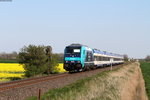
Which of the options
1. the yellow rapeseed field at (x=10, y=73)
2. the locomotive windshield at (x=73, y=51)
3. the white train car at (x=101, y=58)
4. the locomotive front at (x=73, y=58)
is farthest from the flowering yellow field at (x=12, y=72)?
the white train car at (x=101, y=58)

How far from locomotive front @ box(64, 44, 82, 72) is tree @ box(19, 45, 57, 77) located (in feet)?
8.48

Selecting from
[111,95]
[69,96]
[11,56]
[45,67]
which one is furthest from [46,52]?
[11,56]

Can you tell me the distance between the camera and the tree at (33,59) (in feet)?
102

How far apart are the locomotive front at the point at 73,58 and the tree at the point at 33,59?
2.59 meters

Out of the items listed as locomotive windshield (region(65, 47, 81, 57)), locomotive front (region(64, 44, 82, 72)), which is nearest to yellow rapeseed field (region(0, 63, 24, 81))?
locomotive front (region(64, 44, 82, 72))

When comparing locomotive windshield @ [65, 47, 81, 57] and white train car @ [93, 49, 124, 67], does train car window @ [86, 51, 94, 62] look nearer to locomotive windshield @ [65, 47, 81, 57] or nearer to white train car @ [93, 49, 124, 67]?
white train car @ [93, 49, 124, 67]

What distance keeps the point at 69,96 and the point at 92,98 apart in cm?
142

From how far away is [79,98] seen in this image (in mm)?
13789

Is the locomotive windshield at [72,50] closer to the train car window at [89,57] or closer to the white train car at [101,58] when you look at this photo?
the train car window at [89,57]

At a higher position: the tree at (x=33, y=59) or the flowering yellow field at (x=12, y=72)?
the tree at (x=33, y=59)

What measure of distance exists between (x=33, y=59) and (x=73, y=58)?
4438 millimetres

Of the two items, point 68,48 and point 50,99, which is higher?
point 68,48

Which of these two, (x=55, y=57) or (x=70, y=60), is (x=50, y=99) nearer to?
(x=70, y=60)

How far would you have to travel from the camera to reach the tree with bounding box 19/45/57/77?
31109mm
